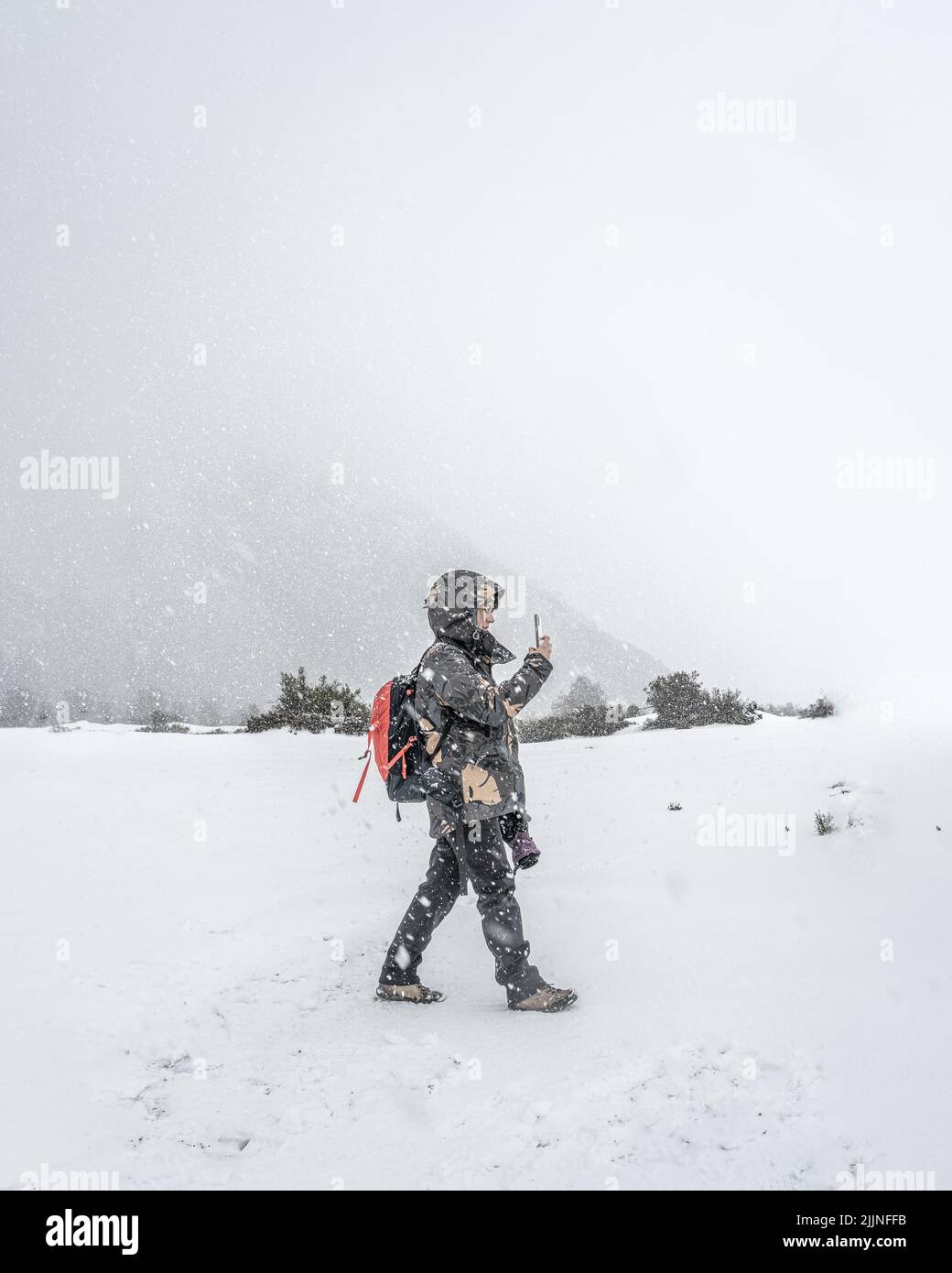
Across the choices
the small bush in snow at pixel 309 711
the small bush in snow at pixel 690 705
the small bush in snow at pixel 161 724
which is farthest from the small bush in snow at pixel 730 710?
the small bush in snow at pixel 161 724

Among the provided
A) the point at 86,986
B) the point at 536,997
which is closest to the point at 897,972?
the point at 536,997

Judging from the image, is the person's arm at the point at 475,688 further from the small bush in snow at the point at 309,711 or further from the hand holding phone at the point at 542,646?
the small bush in snow at the point at 309,711

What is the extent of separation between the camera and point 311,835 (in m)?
9.29

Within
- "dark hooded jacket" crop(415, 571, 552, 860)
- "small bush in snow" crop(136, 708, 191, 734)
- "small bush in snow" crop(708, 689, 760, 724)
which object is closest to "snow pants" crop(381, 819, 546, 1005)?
"dark hooded jacket" crop(415, 571, 552, 860)

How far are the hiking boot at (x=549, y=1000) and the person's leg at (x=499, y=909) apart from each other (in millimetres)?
32

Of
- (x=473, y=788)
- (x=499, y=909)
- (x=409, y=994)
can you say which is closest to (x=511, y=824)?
(x=473, y=788)

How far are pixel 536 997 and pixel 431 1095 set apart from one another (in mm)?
961

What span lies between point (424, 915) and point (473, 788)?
0.79 metres

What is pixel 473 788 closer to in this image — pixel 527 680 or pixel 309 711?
pixel 527 680

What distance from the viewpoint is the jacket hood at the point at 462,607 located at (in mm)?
4391

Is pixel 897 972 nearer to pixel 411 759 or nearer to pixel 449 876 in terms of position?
pixel 449 876

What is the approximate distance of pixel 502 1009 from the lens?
4348 mm

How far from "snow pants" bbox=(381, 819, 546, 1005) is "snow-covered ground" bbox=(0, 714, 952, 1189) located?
0.21 metres
